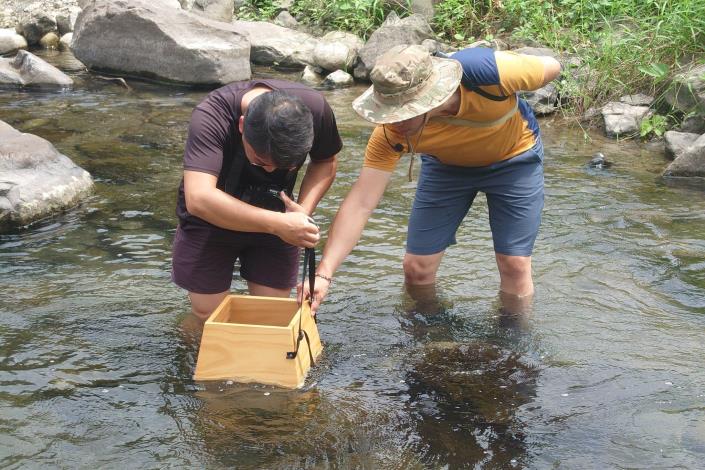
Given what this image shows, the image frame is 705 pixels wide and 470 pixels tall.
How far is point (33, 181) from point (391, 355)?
3.46 meters

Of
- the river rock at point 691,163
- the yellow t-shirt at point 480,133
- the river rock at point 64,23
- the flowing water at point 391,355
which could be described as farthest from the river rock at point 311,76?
the yellow t-shirt at point 480,133

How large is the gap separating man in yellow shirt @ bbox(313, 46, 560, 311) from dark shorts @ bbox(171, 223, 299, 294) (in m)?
0.23

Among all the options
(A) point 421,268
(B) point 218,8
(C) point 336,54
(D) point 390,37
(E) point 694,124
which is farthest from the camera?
(B) point 218,8

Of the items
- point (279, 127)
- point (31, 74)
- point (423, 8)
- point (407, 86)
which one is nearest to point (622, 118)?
point (423, 8)

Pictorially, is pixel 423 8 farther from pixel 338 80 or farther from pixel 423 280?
pixel 423 280

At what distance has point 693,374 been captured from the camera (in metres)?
4.07

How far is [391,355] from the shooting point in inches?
170

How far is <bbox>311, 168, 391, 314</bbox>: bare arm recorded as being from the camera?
3891 mm

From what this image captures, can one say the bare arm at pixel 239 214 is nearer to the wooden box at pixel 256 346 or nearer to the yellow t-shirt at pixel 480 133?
the wooden box at pixel 256 346

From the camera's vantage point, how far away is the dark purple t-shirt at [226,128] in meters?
3.46

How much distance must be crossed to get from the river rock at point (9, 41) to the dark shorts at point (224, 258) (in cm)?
1014

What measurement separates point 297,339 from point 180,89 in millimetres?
7864

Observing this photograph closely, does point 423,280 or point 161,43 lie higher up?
point 423,280

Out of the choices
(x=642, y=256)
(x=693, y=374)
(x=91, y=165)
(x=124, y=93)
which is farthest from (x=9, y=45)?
(x=693, y=374)
